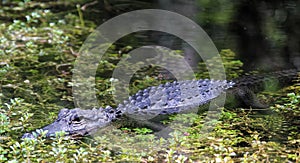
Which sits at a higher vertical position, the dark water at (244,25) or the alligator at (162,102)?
the dark water at (244,25)

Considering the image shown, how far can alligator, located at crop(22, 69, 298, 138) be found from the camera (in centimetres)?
377

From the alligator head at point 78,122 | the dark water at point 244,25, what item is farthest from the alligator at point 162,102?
the dark water at point 244,25

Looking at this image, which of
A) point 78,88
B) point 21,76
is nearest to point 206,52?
point 78,88

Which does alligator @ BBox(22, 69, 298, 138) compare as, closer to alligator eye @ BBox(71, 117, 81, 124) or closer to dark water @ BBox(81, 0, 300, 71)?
alligator eye @ BBox(71, 117, 81, 124)

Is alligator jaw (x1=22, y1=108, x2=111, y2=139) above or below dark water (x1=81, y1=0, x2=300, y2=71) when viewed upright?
below

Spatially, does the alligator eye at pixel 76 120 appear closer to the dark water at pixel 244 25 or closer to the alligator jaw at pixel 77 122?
the alligator jaw at pixel 77 122

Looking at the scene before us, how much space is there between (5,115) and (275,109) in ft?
7.03

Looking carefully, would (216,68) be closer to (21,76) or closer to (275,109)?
(275,109)

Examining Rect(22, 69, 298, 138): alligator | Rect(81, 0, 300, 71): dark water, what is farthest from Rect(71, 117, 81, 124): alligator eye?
Rect(81, 0, 300, 71): dark water

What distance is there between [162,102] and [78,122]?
0.74 m

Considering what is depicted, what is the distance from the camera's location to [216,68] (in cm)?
500

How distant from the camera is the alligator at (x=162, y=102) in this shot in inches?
148

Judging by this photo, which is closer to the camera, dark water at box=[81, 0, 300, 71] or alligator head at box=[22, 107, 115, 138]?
alligator head at box=[22, 107, 115, 138]

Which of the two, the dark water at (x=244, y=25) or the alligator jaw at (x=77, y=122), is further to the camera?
the dark water at (x=244, y=25)
